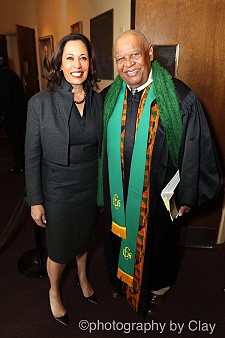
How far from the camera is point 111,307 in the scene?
1884 mm

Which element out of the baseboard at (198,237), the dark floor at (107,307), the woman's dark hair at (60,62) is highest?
the woman's dark hair at (60,62)

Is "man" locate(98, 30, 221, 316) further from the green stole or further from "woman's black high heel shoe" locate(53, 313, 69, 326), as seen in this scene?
"woman's black high heel shoe" locate(53, 313, 69, 326)

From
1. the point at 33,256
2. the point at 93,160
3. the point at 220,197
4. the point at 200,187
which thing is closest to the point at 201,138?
the point at 200,187

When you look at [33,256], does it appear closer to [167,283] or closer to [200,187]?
[167,283]

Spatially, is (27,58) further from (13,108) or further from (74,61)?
(74,61)

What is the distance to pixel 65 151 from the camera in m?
1.38

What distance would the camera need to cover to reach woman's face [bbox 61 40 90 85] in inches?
52.2

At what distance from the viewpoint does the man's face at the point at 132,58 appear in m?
1.37

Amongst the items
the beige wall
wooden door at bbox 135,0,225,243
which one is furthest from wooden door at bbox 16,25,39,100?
wooden door at bbox 135,0,225,243

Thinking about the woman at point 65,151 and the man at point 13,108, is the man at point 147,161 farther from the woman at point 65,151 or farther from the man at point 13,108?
the man at point 13,108

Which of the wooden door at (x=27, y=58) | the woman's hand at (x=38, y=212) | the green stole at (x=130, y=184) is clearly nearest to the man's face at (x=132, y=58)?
the green stole at (x=130, y=184)

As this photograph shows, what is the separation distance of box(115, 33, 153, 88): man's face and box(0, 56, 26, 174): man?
9.51 feet

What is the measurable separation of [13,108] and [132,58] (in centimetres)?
302

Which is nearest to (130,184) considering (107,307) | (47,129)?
(47,129)
